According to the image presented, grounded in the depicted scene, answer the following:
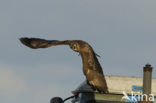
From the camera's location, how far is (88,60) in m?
17.6

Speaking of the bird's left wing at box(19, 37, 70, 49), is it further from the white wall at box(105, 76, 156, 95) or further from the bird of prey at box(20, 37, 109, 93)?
the white wall at box(105, 76, 156, 95)

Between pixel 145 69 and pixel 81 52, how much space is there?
2368 millimetres

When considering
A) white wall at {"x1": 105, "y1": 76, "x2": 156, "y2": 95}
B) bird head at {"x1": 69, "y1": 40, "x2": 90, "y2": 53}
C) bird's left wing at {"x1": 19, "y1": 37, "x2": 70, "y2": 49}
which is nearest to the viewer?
bird head at {"x1": 69, "y1": 40, "x2": 90, "y2": 53}

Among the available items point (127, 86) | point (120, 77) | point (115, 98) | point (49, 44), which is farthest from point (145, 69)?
point (120, 77)

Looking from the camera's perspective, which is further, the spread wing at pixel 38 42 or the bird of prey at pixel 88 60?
the spread wing at pixel 38 42

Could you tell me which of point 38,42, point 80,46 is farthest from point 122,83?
point 38,42

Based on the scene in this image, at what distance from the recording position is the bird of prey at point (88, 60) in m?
17.3

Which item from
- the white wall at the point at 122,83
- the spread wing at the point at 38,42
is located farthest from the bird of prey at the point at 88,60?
the white wall at the point at 122,83

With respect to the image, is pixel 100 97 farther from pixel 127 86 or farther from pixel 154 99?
pixel 127 86

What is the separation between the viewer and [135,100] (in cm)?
1730

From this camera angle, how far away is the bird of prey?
1733cm

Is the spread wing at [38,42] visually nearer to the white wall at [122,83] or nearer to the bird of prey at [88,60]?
the bird of prey at [88,60]

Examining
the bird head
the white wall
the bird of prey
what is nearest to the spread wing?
the bird of prey

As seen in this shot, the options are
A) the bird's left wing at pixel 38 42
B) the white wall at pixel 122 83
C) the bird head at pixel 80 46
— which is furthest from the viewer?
the white wall at pixel 122 83
